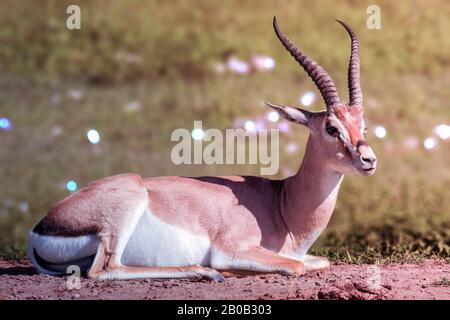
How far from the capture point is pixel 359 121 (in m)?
6.75

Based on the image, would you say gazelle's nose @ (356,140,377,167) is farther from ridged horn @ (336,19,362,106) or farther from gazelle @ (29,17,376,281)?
ridged horn @ (336,19,362,106)

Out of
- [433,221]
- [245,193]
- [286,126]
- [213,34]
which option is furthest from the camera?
[213,34]

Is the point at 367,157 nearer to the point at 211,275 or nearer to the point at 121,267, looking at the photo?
the point at 211,275

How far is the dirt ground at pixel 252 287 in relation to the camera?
6.15m

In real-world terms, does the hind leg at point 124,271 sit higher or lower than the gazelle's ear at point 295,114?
lower

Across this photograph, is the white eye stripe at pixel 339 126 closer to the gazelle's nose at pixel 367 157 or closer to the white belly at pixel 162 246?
the gazelle's nose at pixel 367 157

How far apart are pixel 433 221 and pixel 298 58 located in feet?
9.83

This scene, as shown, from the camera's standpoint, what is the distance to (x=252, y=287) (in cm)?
632

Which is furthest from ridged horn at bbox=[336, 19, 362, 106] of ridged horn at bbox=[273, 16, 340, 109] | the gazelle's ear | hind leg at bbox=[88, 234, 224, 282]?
hind leg at bbox=[88, 234, 224, 282]

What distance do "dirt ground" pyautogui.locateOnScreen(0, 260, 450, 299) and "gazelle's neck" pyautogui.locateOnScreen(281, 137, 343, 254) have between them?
34 cm

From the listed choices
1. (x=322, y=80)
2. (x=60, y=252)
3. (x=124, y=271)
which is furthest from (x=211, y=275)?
(x=322, y=80)

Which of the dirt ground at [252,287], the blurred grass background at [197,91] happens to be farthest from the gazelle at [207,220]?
the blurred grass background at [197,91]

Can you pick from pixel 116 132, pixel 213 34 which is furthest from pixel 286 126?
pixel 213 34

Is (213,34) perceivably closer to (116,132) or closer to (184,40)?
(184,40)
